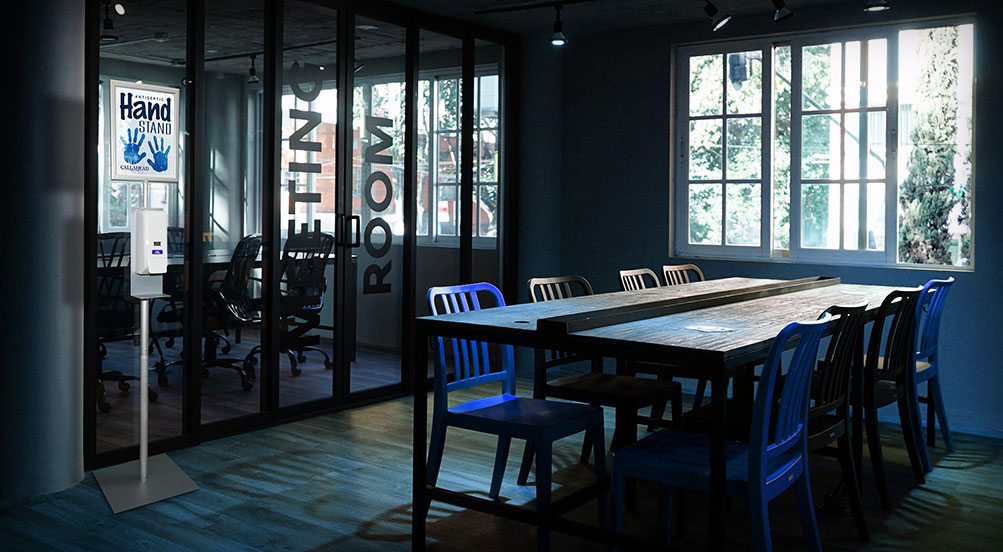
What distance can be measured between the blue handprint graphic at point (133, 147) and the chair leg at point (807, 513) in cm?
307

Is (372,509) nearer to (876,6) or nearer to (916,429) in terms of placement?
(916,429)

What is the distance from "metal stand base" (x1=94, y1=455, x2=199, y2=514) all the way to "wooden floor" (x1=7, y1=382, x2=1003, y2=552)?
0.05 meters

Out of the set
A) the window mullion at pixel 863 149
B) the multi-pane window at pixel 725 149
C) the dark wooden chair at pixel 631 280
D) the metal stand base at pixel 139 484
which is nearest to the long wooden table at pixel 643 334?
the dark wooden chair at pixel 631 280

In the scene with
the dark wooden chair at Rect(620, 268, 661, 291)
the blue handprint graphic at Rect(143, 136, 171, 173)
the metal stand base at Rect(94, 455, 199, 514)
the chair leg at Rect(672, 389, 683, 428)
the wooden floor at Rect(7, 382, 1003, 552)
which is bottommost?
the wooden floor at Rect(7, 382, 1003, 552)

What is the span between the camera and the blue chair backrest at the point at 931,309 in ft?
13.1

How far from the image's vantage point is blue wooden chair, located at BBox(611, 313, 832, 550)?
2.51 metres

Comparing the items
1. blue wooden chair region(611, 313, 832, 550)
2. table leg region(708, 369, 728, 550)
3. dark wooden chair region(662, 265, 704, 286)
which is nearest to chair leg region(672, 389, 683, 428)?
blue wooden chair region(611, 313, 832, 550)

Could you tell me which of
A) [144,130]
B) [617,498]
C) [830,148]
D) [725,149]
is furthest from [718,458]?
[725,149]

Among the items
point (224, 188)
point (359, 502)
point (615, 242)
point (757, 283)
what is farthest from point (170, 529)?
point (615, 242)

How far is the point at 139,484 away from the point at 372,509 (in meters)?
1.07

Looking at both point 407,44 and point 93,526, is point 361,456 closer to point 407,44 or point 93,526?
point 93,526

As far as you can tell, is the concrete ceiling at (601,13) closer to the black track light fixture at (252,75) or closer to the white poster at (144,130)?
the black track light fixture at (252,75)

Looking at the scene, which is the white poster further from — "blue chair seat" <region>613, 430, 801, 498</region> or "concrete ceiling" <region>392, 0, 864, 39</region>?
"blue chair seat" <region>613, 430, 801, 498</region>

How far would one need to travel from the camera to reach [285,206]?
5.04m
